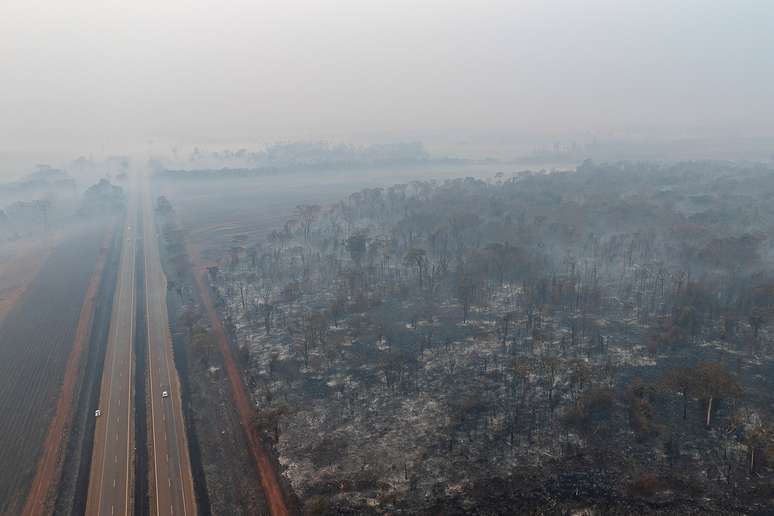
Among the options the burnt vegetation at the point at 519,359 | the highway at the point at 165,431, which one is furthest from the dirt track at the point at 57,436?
the burnt vegetation at the point at 519,359

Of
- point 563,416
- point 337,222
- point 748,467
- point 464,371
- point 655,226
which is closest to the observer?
point 748,467

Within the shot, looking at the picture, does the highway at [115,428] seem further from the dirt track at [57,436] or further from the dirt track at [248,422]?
the dirt track at [248,422]

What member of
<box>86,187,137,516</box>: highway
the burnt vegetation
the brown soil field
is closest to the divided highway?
<box>86,187,137,516</box>: highway

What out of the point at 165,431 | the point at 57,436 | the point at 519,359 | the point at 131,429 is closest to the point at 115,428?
the point at 131,429

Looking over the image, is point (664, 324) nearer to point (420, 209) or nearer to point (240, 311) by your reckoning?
point (240, 311)

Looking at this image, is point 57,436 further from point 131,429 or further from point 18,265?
point 18,265

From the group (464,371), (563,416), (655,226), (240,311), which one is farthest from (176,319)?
(655,226)

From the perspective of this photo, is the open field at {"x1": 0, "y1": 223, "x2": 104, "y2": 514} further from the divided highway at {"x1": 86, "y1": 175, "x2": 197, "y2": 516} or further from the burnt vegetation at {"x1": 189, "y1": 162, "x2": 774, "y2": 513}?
Result: the burnt vegetation at {"x1": 189, "y1": 162, "x2": 774, "y2": 513}
